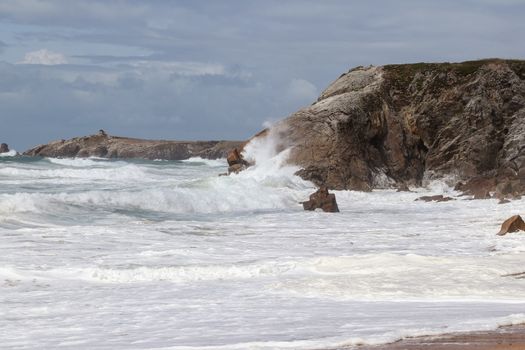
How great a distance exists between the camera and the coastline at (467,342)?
764 cm

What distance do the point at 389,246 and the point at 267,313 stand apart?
25.0ft

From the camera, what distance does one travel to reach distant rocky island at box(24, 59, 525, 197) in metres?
37.6

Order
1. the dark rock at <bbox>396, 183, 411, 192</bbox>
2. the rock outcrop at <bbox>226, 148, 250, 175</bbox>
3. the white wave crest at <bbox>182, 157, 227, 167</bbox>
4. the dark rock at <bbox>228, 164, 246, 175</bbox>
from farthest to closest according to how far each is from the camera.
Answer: the white wave crest at <bbox>182, 157, 227, 167</bbox> → the rock outcrop at <bbox>226, 148, 250, 175</bbox> → the dark rock at <bbox>228, 164, 246, 175</bbox> → the dark rock at <bbox>396, 183, 411, 192</bbox>

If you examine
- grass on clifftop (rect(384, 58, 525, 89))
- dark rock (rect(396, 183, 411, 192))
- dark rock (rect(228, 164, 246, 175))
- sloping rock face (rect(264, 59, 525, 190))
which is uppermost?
grass on clifftop (rect(384, 58, 525, 89))

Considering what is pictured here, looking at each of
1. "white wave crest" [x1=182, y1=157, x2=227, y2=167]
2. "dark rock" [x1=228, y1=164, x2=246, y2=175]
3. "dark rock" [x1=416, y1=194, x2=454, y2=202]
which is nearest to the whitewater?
"dark rock" [x1=416, y1=194, x2=454, y2=202]

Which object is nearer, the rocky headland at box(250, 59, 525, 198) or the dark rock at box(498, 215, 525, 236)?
the dark rock at box(498, 215, 525, 236)

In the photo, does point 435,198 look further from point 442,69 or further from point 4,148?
point 4,148

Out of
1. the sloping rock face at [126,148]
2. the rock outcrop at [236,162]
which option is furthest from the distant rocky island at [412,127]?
the sloping rock face at [126,148]

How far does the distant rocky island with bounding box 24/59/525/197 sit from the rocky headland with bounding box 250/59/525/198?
4 centimetres

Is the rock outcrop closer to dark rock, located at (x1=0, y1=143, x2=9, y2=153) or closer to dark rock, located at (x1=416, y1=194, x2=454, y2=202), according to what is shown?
dark rock, located at (x1=416, y1=194, x2=454, y2=202)

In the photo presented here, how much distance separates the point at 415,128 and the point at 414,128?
45 millimetres

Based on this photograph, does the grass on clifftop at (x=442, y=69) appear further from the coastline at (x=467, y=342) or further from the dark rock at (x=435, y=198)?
the coastline at (x=467, y=342)

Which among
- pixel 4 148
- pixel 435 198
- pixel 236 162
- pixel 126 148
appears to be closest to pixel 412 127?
pixel 236 162

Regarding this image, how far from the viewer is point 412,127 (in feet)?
132
